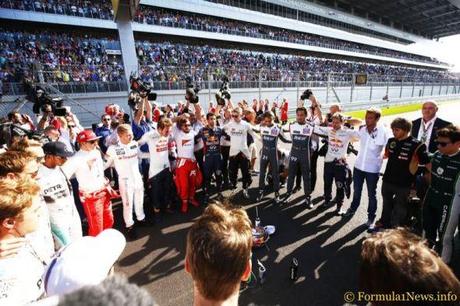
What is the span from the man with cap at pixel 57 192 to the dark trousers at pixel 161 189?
190 centimetres

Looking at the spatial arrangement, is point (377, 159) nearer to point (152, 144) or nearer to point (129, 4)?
point (152, 144)

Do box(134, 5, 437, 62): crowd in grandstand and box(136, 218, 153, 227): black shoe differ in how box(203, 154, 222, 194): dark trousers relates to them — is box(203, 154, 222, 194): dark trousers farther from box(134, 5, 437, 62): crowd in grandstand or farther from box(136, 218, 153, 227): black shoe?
box(134, 5, 437, 62): crowd in grandstand

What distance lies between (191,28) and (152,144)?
88.0 feet

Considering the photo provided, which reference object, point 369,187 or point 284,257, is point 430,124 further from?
point 284,257

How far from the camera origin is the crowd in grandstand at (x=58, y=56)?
12.7m

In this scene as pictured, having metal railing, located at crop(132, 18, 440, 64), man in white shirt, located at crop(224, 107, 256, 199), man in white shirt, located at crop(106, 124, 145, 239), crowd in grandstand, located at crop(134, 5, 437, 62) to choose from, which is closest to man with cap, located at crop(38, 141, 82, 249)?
man in white shirt, located at crop(106, 124, 145, 239)

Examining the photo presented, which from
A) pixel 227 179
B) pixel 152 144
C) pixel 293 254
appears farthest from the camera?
pixel 227 179

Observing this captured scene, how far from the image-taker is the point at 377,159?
439 cm

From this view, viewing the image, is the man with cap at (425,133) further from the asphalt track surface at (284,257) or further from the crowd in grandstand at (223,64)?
the crowd in grandstand at (223,64)

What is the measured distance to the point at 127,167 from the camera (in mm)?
4359

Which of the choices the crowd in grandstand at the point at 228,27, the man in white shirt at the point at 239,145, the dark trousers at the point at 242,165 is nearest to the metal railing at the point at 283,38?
the crowd in grandstand at the point at 228,27

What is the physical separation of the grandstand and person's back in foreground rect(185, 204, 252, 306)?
971 centimetres

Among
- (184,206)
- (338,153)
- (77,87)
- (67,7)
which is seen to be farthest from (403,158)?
(67,7)

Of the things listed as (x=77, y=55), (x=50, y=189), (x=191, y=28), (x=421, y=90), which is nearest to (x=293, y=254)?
(x=50, y=189)
